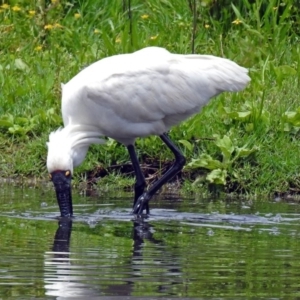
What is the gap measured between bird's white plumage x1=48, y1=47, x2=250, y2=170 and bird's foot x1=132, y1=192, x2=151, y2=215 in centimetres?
49

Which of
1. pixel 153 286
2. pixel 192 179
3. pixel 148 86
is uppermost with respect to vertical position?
pixel 148 86

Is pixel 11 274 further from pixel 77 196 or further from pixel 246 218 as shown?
pixel 77 196

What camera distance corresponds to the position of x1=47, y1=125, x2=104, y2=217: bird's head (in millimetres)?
8242

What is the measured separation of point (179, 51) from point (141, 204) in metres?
3.46

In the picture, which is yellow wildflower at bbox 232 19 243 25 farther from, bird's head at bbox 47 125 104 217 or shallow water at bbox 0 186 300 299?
bird's head at bbox 47 125 104 217

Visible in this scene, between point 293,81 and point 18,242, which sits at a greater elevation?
point 293,81

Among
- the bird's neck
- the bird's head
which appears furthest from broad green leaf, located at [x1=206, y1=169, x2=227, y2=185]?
the bird's head

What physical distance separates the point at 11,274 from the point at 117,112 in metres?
3.11

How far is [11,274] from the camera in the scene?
5.66 meters

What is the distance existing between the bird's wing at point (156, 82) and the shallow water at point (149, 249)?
0.71 meters

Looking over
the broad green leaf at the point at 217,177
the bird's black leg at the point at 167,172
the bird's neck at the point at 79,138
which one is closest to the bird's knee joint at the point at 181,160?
the bird's black leg at the point at 167,172

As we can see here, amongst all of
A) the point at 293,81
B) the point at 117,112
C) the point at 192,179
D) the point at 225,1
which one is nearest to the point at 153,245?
the point at 117,112

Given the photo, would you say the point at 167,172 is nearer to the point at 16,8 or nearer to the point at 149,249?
the point at 149,249

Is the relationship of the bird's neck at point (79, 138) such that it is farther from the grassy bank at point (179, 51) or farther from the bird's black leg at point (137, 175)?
the grassy bank at point (179, 51)
